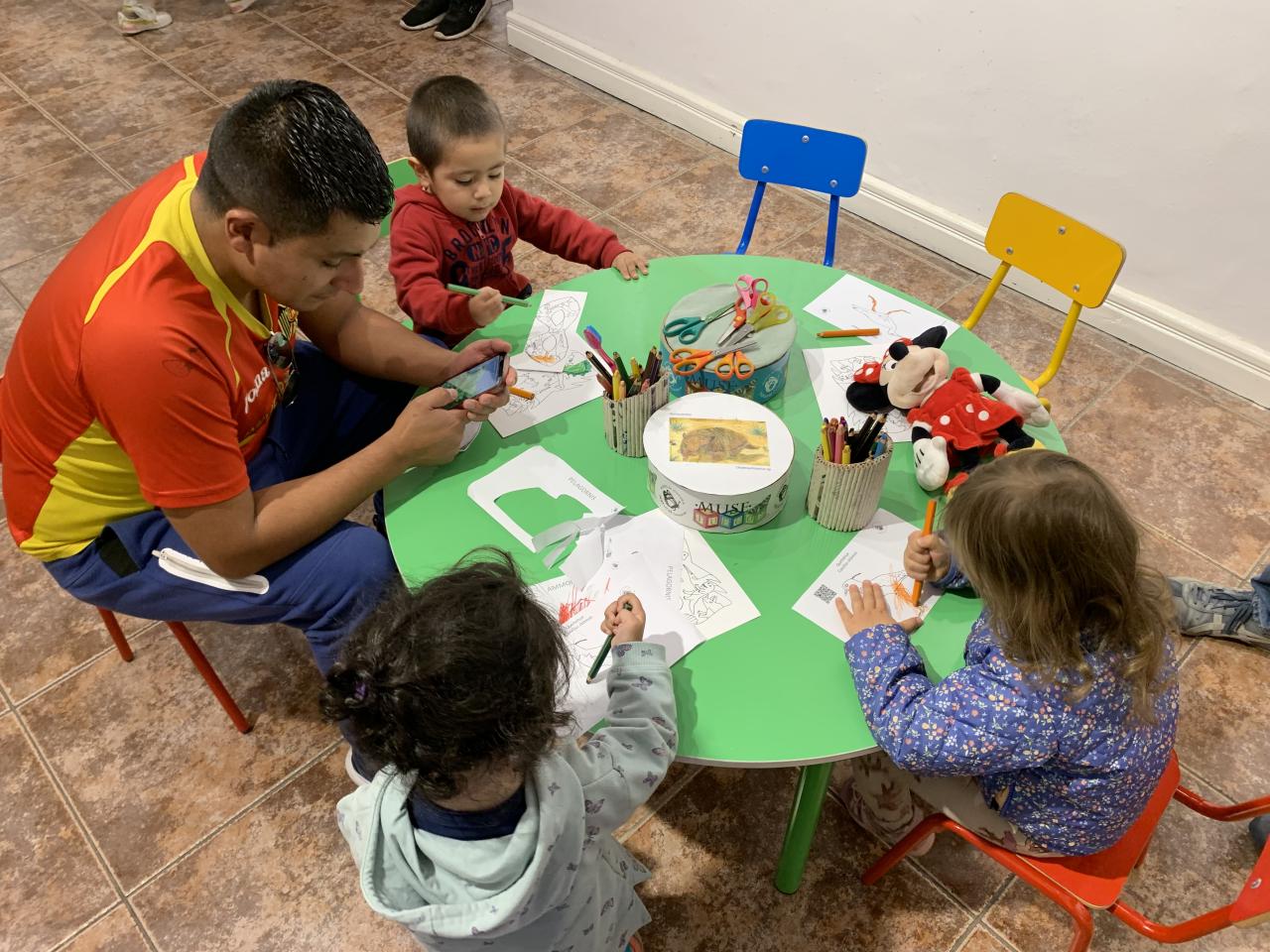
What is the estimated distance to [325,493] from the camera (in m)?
1.41

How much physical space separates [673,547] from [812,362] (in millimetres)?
530

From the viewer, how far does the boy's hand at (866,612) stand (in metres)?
1.23

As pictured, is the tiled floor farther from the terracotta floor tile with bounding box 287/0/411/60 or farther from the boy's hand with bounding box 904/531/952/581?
the terracotta floor tile with bounding box 287/0/411/60

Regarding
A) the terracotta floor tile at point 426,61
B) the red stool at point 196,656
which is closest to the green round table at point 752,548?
the red stool at point 196,656

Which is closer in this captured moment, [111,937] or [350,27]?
[111,937]

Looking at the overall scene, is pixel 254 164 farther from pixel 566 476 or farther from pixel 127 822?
pixel 127 822

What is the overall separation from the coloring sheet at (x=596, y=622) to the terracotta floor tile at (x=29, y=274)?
8.78ft

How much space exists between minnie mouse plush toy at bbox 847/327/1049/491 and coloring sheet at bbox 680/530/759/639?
1.26 ft

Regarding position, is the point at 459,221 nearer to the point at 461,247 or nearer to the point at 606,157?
the point at 461,247

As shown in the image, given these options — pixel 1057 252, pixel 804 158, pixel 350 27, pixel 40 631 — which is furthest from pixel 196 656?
pixel 350 27

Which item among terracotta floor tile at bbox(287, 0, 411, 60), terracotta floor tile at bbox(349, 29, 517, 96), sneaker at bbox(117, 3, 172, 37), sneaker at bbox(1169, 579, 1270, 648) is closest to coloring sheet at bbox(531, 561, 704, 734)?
sneaker at bbox(1169, 579, 1270, 648)

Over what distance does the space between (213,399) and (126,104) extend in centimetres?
350

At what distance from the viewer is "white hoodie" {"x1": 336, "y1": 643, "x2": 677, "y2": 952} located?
37.4 inches

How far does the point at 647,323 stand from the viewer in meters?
1.73
